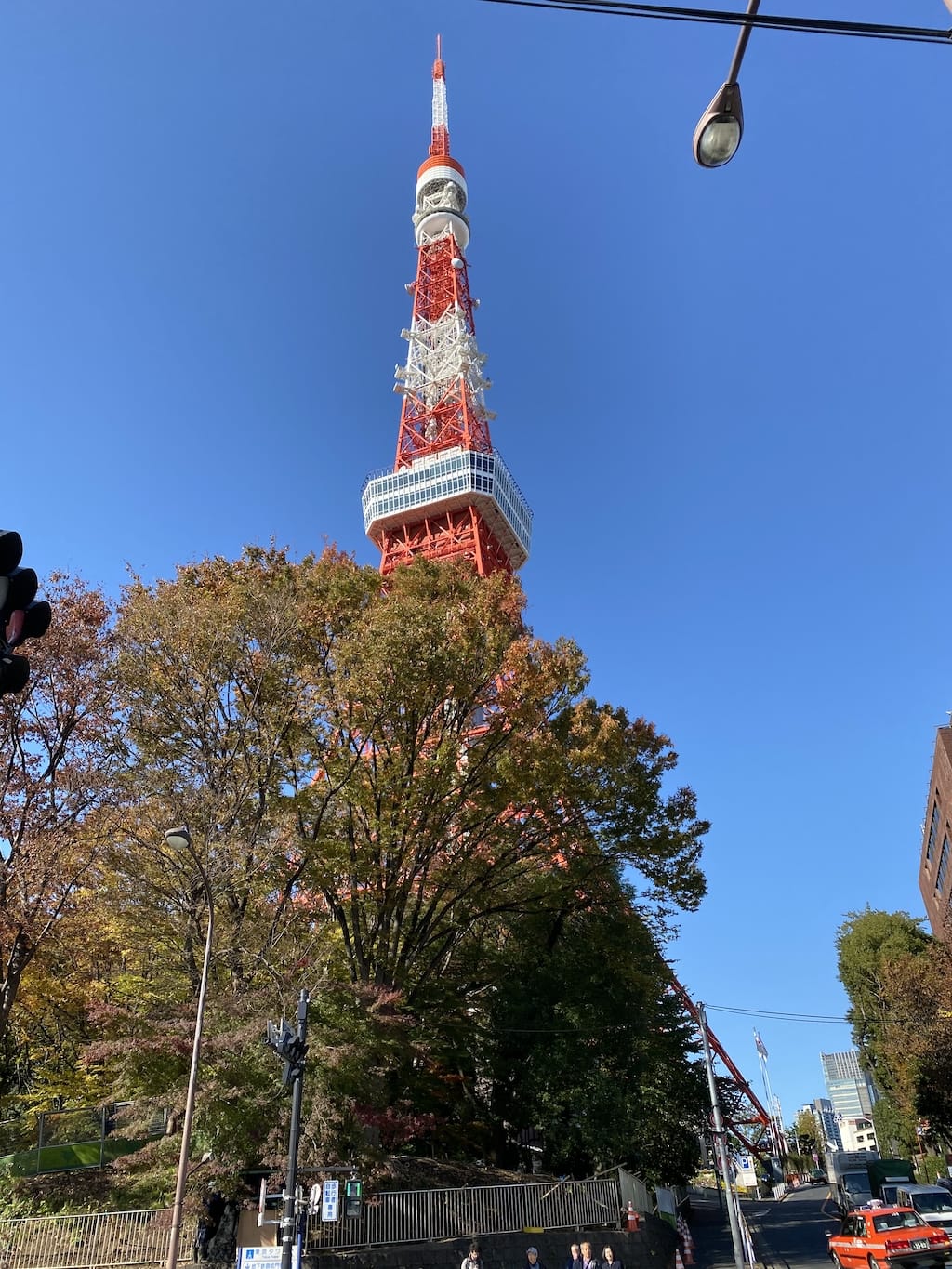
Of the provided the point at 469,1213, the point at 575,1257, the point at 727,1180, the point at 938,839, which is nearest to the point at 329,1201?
the point at 575,1257

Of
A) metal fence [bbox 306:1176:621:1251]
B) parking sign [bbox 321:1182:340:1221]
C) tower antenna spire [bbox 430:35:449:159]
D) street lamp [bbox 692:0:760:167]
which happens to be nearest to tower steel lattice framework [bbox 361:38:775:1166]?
tower antenna spire [bbox 430:35:449:159]

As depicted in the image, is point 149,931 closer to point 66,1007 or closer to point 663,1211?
point 66,1007

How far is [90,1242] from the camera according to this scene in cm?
1566

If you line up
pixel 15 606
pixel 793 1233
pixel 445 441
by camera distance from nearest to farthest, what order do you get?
1. pixel 15 606
2. pixel 793 1233
3. pixel 445 441

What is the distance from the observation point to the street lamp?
5586 millimetres

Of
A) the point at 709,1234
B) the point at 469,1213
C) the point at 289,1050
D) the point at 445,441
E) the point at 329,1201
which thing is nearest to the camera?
the point at 329,1201

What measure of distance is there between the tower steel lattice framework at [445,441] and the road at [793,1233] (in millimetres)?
10215

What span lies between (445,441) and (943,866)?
46640 millimetres

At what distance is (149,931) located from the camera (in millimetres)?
19188

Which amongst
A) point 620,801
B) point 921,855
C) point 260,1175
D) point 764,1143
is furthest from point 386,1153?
point 764,1143

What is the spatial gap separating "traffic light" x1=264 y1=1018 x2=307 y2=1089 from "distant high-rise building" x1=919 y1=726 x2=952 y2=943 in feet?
127

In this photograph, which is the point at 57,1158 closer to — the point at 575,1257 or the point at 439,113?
the point at 575,1257

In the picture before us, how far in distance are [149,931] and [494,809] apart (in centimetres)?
835

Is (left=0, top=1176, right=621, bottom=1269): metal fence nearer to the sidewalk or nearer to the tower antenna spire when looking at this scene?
the sidewalk
